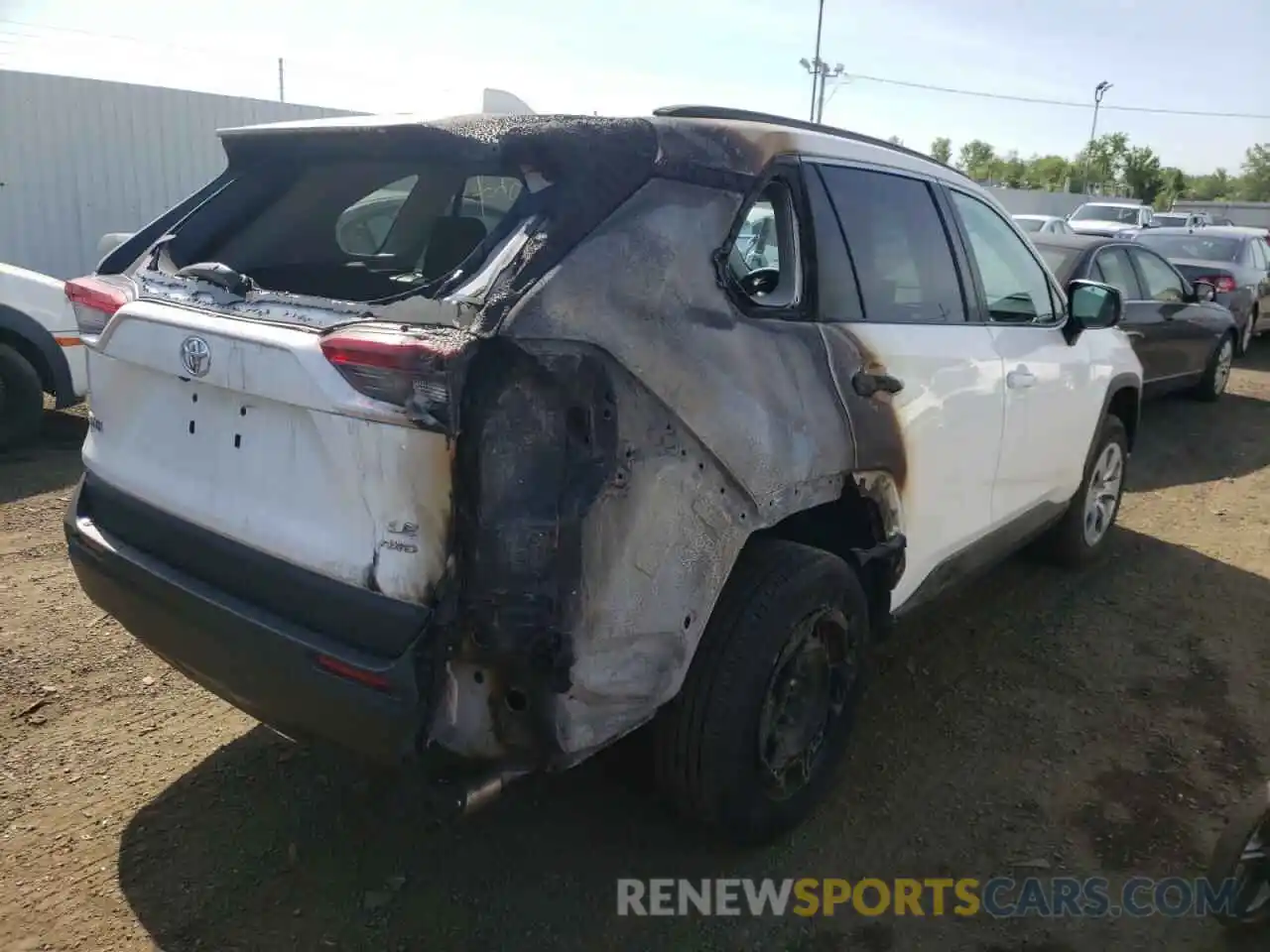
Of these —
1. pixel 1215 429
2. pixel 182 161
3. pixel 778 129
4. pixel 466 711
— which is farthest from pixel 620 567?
pixel 182 161

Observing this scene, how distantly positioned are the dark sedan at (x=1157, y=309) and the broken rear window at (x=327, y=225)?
213 inches

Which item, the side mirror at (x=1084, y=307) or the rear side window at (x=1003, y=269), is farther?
the side mirror at (x=1084, y=307)

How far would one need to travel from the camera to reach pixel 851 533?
310cm

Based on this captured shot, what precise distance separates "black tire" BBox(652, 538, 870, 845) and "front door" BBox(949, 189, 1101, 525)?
1329 millimetres

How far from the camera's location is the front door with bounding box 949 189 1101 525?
3758 mm

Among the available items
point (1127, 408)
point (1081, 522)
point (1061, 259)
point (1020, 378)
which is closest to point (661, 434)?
point (1020, 378)

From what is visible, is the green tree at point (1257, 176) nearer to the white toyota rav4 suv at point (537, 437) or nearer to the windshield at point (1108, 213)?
the windshield at point (1108, 213)

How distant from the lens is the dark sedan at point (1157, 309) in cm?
740

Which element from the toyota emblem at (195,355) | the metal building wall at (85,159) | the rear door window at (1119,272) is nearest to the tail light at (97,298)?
the toyota emblem at (195,355)

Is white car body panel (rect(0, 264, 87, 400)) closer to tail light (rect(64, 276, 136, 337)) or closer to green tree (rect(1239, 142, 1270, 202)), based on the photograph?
tail light (rect(64, 276, 136, 337))

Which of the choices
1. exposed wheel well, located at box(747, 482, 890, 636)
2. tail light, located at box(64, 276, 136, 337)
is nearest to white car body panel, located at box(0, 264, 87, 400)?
tail light, located at box(64, 276, 136, 337)

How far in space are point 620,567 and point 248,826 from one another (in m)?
1.52

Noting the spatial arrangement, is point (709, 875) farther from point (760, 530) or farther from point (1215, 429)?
point (1215, 429)

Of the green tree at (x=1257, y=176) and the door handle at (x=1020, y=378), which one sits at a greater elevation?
the green tree at (x=1257, y=176)
